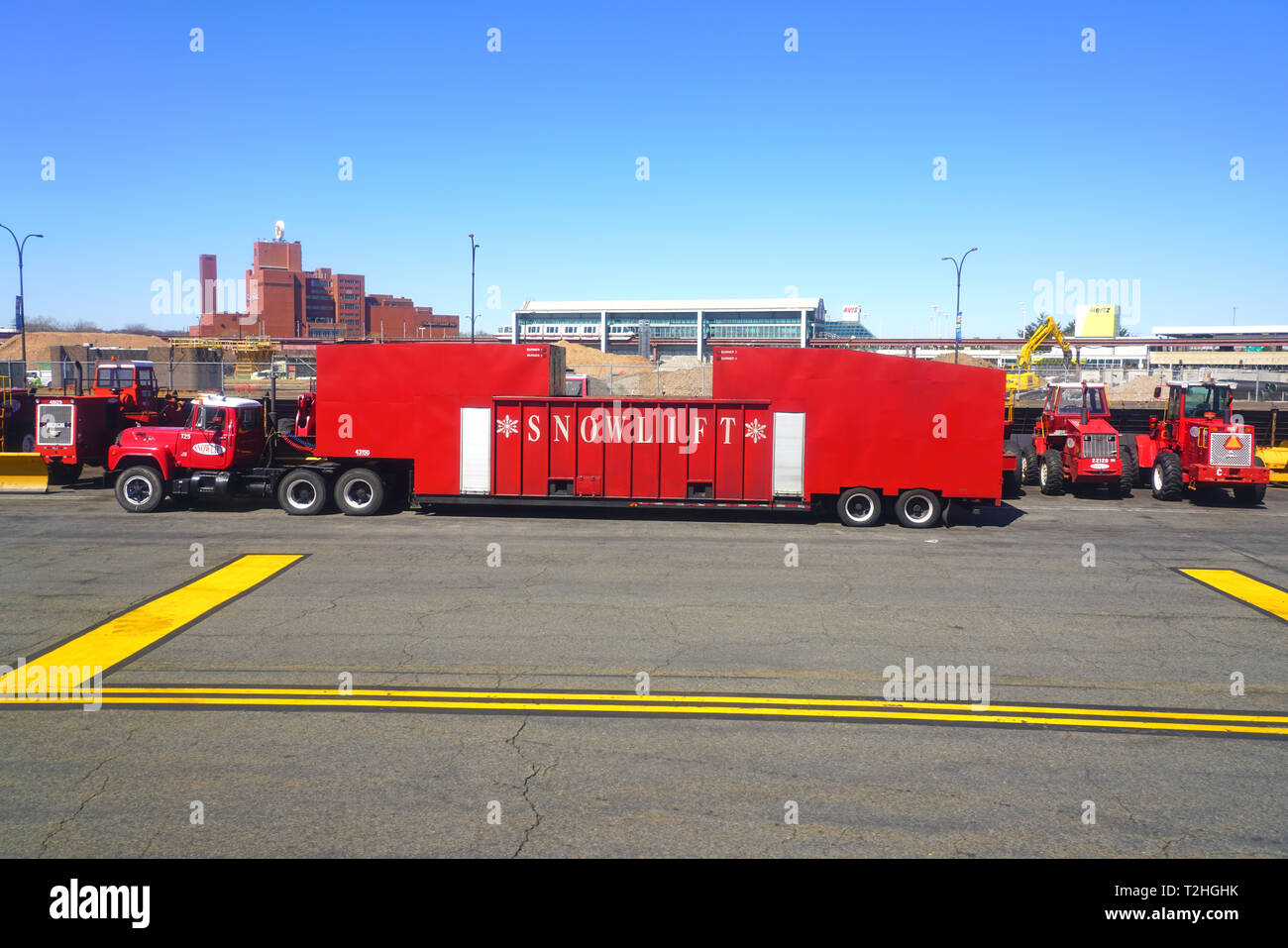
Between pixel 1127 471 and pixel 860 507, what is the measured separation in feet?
32.7

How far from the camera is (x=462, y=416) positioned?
20.3 m

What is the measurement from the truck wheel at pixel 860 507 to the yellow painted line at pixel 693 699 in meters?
11.1

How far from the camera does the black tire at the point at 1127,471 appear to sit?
82.1ft

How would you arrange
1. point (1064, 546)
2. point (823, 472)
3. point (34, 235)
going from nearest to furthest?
1. point (1064, 546)
2. point (823, 472)
3. point (34, 235)

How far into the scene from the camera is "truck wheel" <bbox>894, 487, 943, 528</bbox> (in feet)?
64.5

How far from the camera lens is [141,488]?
2056 cm

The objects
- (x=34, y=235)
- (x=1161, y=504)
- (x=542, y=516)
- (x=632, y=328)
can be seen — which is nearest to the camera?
(x=542, y=516)

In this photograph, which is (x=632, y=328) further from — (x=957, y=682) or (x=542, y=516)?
(x=957, y=682)

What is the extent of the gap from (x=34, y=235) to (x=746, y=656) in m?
52.0

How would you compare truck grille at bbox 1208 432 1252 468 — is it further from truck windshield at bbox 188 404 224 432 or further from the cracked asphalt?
truck windshield at bbox 188 404 224 432

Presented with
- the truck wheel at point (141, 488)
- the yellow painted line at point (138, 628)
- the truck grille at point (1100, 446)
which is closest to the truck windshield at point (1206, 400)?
the truck grille at point (1100, 446)

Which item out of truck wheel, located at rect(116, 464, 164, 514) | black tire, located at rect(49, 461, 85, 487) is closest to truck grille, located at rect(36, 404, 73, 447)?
black tire, located at rect(49, 461, 85, 487)

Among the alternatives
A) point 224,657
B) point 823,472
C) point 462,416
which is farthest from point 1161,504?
point 224,657
